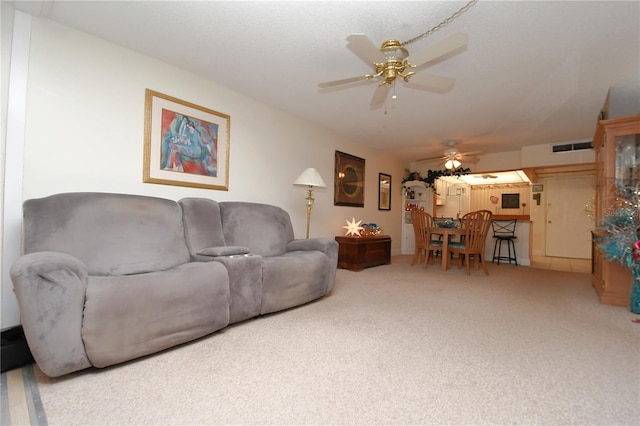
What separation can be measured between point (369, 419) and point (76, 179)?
268 cm

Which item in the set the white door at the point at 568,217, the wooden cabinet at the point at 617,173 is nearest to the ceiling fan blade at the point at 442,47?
the wooden cabinet at the point at 617,173

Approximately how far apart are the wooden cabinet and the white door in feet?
13.5

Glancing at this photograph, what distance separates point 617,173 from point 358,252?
10.4 ft

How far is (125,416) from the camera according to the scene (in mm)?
1216

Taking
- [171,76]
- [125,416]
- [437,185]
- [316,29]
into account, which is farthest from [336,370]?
[437,185]

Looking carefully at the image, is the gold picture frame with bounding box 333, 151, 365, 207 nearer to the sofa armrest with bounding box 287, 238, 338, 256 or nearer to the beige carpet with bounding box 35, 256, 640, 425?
the sofa armrest with bounding box 287, 238, 338, 256

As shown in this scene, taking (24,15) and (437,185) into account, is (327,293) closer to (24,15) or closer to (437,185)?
(24,15)

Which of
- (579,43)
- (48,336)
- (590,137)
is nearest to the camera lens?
→ (48,336)

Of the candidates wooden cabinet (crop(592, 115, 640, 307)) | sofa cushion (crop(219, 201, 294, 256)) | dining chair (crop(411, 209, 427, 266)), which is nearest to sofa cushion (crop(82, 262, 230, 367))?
sofa cushion (crop(219, 201, 294, 256))

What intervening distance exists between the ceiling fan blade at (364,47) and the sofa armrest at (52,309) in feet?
6.96

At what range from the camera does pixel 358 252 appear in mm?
4605

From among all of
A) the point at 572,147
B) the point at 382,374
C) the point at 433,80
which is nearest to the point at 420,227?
the point at 433,80

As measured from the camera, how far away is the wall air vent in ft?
16.9

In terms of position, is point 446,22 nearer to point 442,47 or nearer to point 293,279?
point 442,47
